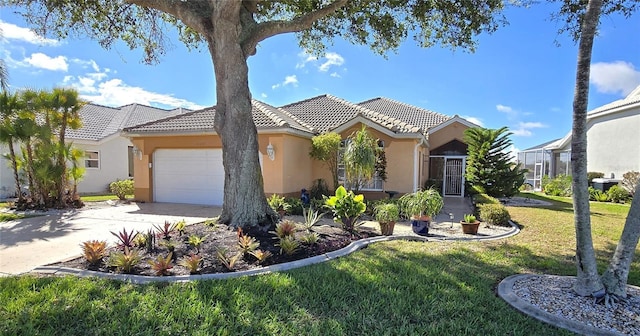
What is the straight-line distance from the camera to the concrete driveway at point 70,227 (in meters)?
6.99

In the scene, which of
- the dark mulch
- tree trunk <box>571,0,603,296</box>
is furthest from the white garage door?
tree trunk <box>571,0,603,296</box>

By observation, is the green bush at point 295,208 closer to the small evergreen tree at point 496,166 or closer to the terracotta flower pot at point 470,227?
the terracotta flower pot at point 470,227

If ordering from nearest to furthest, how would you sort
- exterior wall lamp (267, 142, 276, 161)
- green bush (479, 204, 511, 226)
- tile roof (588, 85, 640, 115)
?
green bush (479, 204, 511, 226), exterior wall lamp (267, 142, 276, 161), tile roof (588, 85, 640, 115)

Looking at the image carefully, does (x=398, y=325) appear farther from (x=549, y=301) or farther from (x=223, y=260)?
(x=223, y=260)

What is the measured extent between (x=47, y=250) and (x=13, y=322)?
4469 millimetres

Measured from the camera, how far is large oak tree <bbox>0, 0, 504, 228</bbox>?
29.2 ft

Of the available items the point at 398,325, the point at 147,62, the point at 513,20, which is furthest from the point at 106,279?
the point at 513,20

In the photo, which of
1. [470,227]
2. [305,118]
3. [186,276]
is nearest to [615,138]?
[470,227]

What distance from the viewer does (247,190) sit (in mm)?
8914

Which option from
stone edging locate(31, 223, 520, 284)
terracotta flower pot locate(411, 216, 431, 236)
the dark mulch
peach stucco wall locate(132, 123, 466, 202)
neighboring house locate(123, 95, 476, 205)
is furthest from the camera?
neighboring house locate(123, 95, 476, 205)

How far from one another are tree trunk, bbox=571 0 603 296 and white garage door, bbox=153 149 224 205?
13968mm

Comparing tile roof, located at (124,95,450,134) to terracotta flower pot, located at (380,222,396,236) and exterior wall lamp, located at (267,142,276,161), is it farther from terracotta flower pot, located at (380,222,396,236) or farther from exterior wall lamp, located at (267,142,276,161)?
terracotta flower pot, located at (380,222,396,236)

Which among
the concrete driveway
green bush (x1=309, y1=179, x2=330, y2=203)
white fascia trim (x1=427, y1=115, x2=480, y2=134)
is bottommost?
the concrete driveway

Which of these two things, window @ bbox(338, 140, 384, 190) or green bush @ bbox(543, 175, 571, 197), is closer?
window @ bbox(338, 140, 384, 190)
